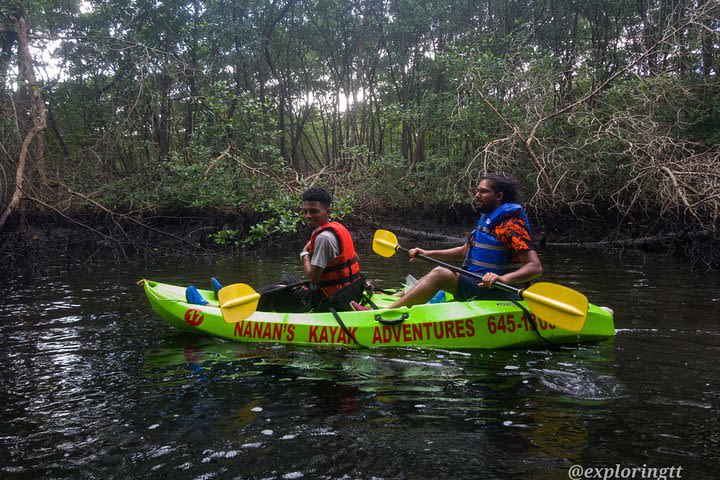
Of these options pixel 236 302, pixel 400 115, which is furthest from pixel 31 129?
Result: pixel 400 115

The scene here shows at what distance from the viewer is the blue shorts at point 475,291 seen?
3.94 meters

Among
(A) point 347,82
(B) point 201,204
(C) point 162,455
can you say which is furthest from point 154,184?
(A) point 347,82

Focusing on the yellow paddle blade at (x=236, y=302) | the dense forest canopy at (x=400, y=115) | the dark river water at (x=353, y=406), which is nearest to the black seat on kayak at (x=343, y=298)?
the dark river water at (x=353, y=406)

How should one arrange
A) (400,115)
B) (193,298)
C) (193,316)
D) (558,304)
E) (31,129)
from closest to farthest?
(558,304) → (193,316) → (193,298) → (31,129) → (400,115)

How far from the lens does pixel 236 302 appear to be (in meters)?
3.91

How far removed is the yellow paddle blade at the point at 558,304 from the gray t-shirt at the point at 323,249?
1438 millimetres

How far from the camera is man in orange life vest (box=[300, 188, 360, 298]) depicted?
391 cm

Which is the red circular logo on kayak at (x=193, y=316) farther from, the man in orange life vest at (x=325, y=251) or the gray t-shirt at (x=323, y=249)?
the gray t-shirt at (x=323, y=249)

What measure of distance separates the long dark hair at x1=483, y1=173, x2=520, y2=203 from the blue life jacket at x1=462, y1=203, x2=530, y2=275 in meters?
0.08

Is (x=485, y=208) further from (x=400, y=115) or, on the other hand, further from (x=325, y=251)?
(x=400, y=115)

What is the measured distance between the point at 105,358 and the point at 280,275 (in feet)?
13.6

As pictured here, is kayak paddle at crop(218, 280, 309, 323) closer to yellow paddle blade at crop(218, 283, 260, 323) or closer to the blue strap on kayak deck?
yellow paddle blade at crop(218, 283, 260, 323)

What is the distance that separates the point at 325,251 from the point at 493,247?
4.13 feet

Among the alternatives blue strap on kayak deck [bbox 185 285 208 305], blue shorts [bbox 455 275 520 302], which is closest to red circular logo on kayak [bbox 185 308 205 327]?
blue strap on kayak deck [bbox 185 285 208 305]
